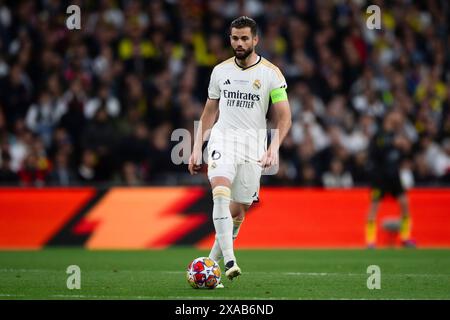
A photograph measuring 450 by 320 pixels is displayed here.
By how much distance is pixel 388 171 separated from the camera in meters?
18.5

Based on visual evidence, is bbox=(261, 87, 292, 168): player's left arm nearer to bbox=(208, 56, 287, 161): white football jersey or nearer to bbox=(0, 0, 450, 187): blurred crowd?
bbox=(208, 56, 287, 161): white football jersey

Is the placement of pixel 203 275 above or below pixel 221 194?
below

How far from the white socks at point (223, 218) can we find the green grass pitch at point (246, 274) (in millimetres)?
464

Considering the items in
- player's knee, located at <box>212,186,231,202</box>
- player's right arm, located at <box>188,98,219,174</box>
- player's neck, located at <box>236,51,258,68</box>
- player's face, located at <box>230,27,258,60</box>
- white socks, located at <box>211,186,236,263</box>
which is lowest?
white socks, located at <box>211,186,236,263</box>

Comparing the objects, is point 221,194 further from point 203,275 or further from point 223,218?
point 203,275

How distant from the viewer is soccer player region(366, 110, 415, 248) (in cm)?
1820

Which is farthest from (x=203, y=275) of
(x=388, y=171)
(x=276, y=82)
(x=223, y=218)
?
(x=388, y=171)

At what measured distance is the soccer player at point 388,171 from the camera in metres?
18.2

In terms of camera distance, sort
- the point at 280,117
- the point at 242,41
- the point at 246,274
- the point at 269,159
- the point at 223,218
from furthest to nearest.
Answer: the point at 246,274 → the point at 280,117 → the point at 242,41 → the point at 223,218 → the point at 269,159

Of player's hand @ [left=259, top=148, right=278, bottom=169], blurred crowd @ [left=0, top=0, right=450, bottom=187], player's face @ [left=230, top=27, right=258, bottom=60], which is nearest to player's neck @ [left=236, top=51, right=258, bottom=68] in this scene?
player's face @ [left=230, top=27, right=258, bottom=60]

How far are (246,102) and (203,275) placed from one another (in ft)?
6.29

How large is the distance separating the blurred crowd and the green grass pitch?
270 cm

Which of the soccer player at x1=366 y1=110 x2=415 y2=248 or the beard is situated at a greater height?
the beard
